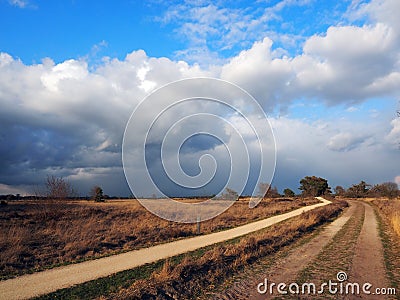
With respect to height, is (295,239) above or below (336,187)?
below

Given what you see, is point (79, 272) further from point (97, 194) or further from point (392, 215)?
point (97, 194)

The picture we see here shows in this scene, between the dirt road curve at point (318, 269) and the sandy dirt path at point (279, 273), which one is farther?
the dirt road curve at point (318, 269)

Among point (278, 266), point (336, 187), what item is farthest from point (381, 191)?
point (278, 266)

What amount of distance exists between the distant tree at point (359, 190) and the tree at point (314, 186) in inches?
389

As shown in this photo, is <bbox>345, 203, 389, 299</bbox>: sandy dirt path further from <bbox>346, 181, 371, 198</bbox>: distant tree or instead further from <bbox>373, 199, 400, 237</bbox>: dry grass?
<bbox>346, 181, 371, 198</bbox>: distant tree

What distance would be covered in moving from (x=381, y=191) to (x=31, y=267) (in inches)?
4371

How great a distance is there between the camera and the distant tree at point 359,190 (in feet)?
369

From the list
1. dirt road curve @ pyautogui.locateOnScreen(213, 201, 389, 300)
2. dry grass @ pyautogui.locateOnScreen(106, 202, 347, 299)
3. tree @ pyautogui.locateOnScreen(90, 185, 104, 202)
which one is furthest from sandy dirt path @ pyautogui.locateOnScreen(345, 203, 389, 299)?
tree @ pyautogui.locateOnScreen(90, 185, 104, 202)

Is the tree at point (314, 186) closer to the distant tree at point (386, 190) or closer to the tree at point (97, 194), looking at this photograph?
the distant tree at point (386, 190)

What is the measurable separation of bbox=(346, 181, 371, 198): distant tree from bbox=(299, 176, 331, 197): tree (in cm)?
989

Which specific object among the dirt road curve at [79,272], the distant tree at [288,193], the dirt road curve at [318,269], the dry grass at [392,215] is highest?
the distant tree at [288,193]

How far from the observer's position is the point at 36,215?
25422 millimetres

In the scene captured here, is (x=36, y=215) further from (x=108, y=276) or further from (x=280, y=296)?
(x=280, y=296)

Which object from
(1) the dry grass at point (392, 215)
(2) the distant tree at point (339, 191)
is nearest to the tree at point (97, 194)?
(1) the dry grass at point (392, 215)
